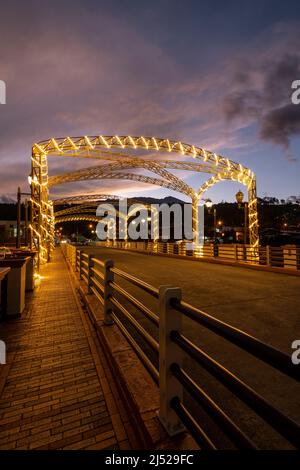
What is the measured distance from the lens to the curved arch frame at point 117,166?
58.6ft

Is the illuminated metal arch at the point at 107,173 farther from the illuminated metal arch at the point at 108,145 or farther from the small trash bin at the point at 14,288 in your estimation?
the small trash bin at the point at 14,288

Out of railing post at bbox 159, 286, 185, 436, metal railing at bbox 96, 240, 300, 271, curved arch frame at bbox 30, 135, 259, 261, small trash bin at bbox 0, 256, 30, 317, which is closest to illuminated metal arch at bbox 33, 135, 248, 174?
curved arch frame at bbox 30, 135, 259, 261

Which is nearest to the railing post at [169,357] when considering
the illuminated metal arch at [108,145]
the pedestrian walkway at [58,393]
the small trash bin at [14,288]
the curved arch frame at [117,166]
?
the pedestrian walkway at [58,393]

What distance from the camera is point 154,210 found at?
1458 inches

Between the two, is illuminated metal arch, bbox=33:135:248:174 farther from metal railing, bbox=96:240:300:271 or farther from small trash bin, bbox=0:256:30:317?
small trash bin, bbox=0:256:30:317

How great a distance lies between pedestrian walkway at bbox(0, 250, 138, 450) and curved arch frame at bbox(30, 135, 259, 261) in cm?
1264

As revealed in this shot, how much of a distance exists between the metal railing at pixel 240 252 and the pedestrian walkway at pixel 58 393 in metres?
11.3

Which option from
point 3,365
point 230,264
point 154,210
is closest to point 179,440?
point 3,365

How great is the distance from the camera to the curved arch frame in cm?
1788

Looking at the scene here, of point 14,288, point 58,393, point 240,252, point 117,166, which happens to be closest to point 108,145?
point 117,166

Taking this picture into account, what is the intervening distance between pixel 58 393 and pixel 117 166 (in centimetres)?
2755

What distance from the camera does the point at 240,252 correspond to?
2095cm

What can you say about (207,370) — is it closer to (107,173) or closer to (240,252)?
(240,252)
